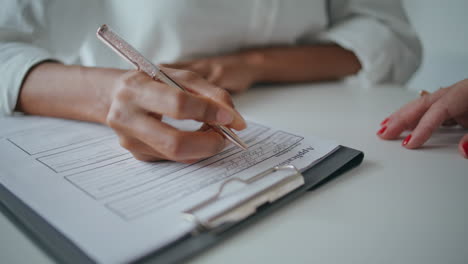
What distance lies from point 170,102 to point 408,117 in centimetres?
35

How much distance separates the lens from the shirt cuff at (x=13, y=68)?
55 centimetres

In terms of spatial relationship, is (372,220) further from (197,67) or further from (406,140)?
(197,67)

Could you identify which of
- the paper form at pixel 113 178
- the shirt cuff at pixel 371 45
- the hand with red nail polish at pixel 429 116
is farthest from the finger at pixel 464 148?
the shirt cuff at pixel 371 45

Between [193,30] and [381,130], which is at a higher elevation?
[193,30]

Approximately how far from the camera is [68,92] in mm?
523

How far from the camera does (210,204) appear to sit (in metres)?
0.30

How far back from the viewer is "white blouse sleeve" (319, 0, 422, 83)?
2.65ft

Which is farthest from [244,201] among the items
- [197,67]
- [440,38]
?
[440,38]

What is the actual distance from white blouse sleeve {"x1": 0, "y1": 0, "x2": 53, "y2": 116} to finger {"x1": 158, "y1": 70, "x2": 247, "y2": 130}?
326 mm

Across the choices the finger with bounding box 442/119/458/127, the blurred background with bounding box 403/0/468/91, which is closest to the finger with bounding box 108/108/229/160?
the finger with bounding box 442/119/458/127

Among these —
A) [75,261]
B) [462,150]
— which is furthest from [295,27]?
[75,261]

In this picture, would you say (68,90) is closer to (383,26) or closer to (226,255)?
(226,255)

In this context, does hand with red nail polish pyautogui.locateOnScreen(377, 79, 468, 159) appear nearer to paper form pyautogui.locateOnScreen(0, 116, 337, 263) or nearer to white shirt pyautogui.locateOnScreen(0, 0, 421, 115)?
paper form pyautogui.locateOnScreen(0, 116, 337, 263)

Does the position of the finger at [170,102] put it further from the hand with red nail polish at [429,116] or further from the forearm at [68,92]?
the hand with red nail polish at [429,116]
